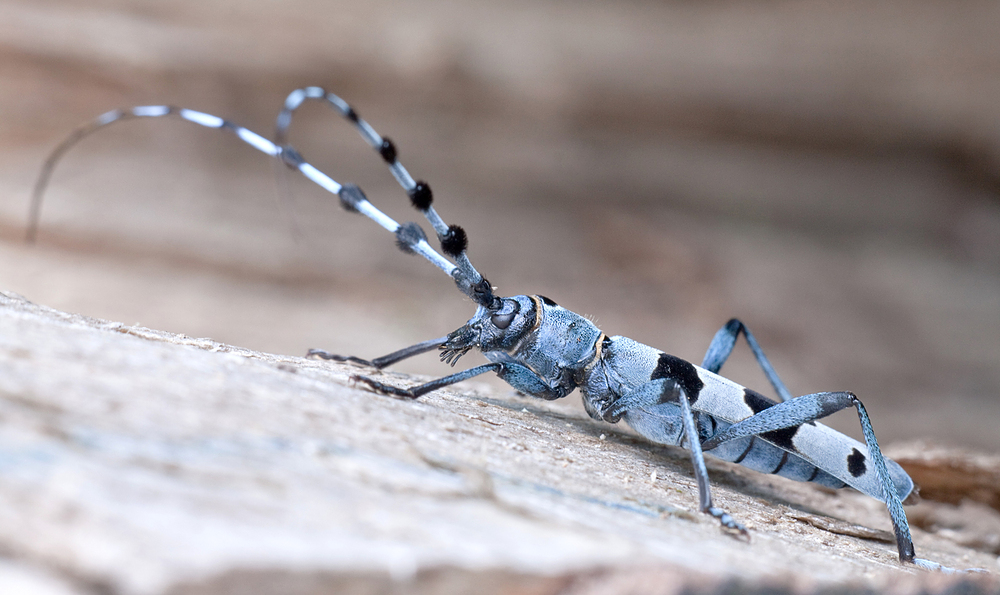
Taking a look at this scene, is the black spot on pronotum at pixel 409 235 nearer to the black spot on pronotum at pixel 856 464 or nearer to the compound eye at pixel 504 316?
the compound eye at pixel 504 316

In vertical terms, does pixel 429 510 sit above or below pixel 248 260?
below

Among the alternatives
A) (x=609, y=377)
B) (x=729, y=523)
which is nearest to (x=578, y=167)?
(x=609, y=377)

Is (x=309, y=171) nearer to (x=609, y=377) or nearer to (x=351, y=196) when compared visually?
(x=351, y=196)

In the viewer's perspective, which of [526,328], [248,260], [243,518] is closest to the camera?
[243,518]

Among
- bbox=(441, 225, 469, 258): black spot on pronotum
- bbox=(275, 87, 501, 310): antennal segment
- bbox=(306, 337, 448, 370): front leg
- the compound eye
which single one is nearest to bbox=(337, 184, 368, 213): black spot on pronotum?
bbox=(275, 87, 501, 310): antennal segment

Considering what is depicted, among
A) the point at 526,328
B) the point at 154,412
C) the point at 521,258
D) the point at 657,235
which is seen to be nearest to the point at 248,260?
the point at 521,258

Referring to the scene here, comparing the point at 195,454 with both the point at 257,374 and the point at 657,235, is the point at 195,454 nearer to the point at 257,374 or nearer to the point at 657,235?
the point at 257,374

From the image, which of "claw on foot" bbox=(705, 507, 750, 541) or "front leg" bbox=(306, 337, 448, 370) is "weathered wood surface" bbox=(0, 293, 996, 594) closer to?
"claw on foot" bbox=(705, 507, 750, 541)
